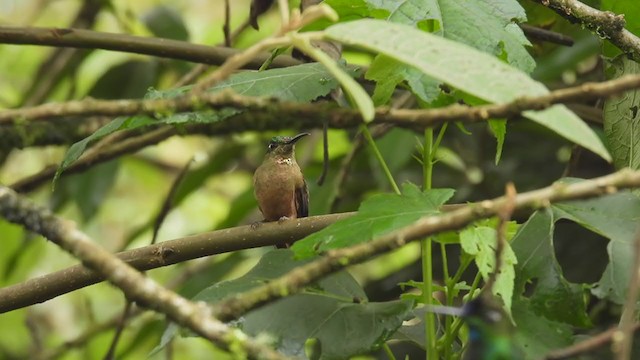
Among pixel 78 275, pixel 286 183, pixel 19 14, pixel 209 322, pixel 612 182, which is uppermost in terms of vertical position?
pixel 612 182

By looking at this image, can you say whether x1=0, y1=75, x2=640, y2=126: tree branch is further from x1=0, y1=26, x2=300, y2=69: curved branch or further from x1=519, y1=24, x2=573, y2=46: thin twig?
x1=519, y1=24, x2=573, y2=46: thin twig

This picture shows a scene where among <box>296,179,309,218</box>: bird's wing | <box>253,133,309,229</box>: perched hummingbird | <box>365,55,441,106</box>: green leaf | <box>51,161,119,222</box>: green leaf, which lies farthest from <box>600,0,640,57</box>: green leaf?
<box>51,161,119,222</box>: green leaf

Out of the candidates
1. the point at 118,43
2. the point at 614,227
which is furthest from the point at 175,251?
the point at 118,43

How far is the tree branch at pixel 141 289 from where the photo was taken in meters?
1.52

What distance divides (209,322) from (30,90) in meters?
3.83

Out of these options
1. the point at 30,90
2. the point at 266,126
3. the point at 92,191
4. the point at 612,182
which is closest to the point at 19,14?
the point at 30,90

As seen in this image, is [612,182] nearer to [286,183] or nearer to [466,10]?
[466,10]

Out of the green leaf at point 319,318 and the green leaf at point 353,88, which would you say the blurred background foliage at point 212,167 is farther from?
the green leaf at point 353,88

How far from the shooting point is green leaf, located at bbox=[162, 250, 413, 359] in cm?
243

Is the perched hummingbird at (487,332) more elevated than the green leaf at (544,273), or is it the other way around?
the perched hummingbird at (487,332)

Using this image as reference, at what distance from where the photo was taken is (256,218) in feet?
18.9

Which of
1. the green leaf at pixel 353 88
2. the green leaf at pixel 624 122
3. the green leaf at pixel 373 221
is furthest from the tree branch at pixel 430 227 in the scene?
the green leaf at pixel 624 122

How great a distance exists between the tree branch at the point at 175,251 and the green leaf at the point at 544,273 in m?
0.42

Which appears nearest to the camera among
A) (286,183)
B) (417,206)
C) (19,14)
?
(417,206)
